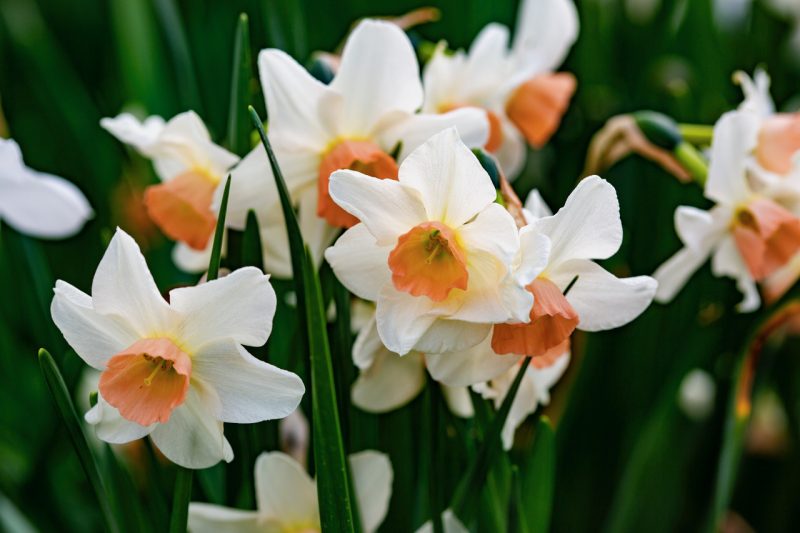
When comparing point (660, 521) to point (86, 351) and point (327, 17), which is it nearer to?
point (86, 351)

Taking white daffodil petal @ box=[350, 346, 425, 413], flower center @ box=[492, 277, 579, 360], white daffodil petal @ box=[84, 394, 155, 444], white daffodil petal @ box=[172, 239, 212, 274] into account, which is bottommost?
white daffodil petal @ box=[350, 346, 425, 413]

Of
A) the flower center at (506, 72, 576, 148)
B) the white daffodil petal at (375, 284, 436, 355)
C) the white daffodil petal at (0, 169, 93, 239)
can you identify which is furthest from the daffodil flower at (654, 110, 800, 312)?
the white daffodil petal at (0, 169, 93, 239)

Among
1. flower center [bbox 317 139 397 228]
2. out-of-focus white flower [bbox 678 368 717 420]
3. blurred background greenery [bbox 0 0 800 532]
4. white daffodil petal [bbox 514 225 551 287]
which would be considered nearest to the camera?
white daffodil petal [bbox 514 225 551 287]

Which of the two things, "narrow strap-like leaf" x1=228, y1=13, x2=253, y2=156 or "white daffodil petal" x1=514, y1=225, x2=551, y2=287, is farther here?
"narrow strap-like leaf" x1=228, y1=13, x2=253, y2=156

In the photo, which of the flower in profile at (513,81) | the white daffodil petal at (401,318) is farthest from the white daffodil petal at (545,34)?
the white daffodil petal at (401,318)

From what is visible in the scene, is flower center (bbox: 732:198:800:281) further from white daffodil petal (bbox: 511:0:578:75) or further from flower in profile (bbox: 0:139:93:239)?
flower in profile (bbox: 0:139:93:239)

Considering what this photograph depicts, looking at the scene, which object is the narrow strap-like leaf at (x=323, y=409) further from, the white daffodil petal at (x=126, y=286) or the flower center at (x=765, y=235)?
the flower center at (x=765, y=235)

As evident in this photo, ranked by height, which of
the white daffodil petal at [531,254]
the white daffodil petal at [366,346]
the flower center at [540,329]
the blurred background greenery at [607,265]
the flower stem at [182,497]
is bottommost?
the blurred background greenery at [607,265]

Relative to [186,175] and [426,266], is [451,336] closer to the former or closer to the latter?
[426,266]

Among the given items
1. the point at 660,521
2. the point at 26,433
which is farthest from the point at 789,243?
the point at 26,433
